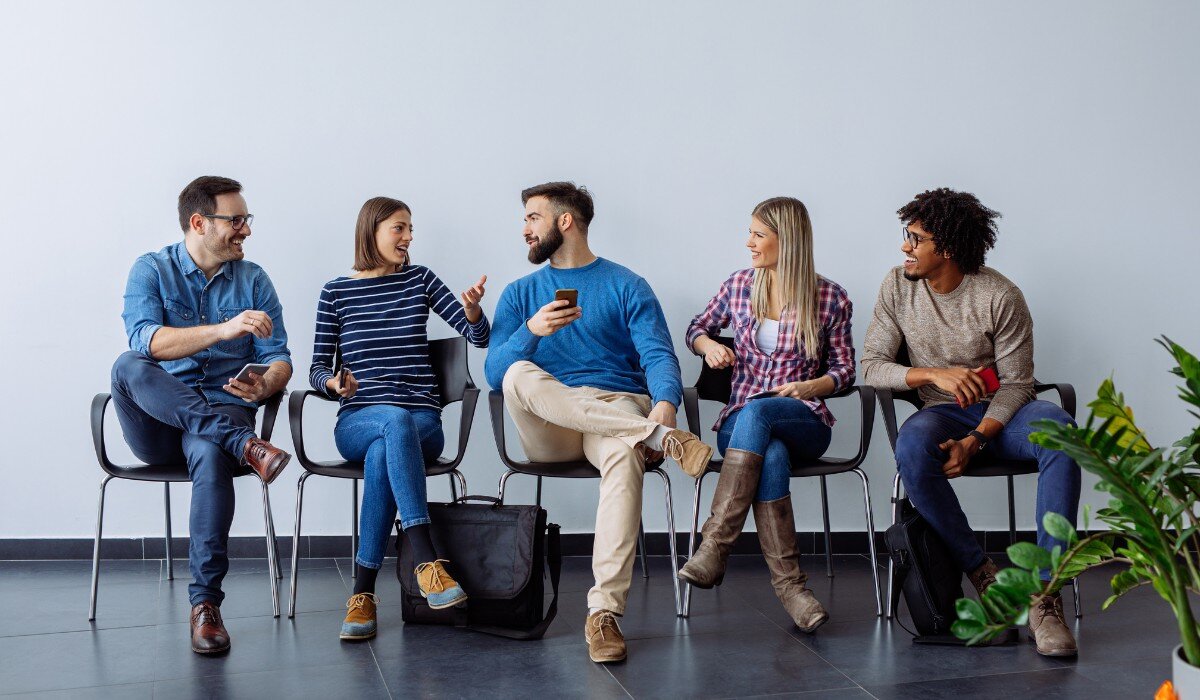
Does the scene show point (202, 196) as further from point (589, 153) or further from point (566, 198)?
point (589, 153)

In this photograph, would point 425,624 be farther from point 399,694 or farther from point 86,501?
point 86,501

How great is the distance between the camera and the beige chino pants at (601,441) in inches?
107

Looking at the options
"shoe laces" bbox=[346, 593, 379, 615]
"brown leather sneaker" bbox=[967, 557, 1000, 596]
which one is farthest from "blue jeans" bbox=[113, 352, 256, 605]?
"brown leather sneaker" bbox=[967, 557, 1000, 596]

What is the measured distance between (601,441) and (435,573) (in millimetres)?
589

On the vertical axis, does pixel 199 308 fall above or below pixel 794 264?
below

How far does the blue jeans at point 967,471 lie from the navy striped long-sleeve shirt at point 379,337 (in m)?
1.43

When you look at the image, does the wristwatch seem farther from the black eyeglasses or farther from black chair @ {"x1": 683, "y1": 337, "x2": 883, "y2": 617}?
the black eyeglasses

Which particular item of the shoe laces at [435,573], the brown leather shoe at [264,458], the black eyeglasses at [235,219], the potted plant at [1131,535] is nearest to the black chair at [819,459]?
the shoe laces at [435,573]

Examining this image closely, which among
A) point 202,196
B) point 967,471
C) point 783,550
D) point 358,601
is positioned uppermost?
point 202,196

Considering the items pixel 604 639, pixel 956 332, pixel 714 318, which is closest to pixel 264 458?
pixel 604 639

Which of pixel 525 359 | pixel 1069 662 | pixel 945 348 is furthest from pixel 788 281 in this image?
pixel 1069 662

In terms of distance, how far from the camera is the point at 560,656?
2631 mm

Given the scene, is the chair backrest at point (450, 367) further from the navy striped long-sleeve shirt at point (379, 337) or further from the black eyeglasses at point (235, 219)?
the black eyeglasses at point (235, 219)

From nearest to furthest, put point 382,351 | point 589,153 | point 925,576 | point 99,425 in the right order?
point 925,576, point 99,425, point 382,351, point 589,153
